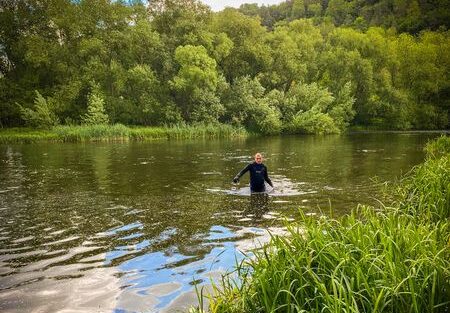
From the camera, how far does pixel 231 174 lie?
20703 mm

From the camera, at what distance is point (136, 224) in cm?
1084

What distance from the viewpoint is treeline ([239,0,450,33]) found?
103 m

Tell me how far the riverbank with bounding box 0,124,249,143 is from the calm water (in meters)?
23.7

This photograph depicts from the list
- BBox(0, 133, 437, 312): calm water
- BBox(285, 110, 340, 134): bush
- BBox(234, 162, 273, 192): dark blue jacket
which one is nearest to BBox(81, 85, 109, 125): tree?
BBox(285, 110, 340, 134): bush

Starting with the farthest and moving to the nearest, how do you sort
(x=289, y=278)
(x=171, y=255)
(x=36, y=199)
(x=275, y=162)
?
(x=275, y=162) < (x=36, y=199) < (x=171, y=255) < (x=289, y=278)

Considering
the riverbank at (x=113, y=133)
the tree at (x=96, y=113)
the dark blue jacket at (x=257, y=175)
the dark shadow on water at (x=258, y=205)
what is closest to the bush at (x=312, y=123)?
the riverbank at (x=113, y=133)

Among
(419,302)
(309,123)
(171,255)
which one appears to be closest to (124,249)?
(171,255)

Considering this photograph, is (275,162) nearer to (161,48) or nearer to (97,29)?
(161,48)

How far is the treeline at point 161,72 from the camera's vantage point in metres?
57.1

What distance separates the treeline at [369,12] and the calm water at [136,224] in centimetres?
9453

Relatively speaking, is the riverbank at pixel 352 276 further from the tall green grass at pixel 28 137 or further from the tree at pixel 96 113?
the tree at pixel 96 113

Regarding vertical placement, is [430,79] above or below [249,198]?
above

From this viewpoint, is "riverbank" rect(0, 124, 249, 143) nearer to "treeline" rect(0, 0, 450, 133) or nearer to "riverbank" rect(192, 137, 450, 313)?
"treeline" rect(0, 0, 450, 133)

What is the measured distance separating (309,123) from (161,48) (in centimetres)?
2349
